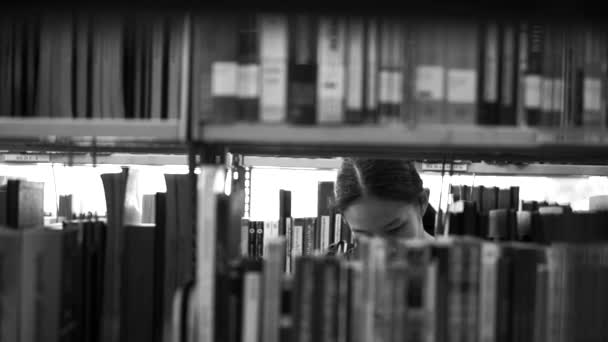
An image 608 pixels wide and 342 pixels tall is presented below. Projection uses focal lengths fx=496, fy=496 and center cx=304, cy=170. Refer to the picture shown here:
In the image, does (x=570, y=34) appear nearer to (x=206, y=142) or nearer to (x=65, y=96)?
(x=206, y=142)

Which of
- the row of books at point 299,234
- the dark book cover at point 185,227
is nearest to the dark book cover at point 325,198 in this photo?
the row of books at point 299,234

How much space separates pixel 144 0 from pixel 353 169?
3.34 feet

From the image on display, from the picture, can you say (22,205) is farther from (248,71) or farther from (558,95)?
(558,95)

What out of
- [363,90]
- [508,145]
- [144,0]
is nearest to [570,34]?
[508,145]

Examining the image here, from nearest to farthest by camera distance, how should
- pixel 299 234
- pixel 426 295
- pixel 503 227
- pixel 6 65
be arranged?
pixel 426 295 < pixel 6 65 < pixel 503 227 < pixel 299 234

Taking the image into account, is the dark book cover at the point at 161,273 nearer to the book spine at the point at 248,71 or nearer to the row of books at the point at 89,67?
the row of books at the point at 89,67

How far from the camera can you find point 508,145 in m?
0.85

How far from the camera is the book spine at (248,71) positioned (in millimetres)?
855

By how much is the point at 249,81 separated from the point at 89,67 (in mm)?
353

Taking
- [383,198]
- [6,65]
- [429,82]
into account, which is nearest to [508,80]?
[429,82]

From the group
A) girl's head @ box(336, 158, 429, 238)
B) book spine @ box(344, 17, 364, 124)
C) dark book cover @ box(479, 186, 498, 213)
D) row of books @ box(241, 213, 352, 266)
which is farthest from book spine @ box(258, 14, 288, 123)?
row of books @ box(241, 213, 352, 266)

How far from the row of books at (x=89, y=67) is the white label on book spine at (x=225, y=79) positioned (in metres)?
0.13

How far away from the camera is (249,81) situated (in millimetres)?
857

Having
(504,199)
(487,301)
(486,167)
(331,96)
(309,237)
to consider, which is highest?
(331,96)
